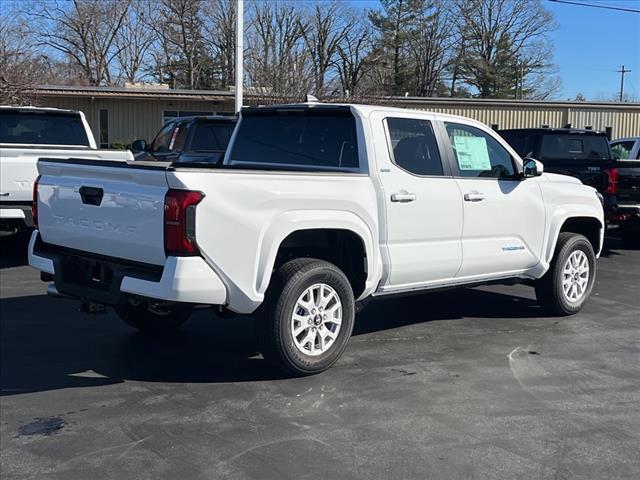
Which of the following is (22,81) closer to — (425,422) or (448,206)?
(448,206)

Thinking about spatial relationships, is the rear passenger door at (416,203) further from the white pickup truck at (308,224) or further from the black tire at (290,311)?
the black tire at (290,311)

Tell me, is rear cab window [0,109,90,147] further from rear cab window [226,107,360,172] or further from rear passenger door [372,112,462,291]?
rear passenger door [372,112,462,291]

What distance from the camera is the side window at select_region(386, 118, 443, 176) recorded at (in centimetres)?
594

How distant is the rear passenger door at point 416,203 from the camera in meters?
5.76

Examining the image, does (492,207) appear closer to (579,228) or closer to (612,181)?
(579,228)

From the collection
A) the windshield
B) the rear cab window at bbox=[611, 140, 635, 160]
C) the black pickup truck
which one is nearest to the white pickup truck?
the black pickup truck

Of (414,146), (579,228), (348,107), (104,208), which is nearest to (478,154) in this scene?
(414,146)

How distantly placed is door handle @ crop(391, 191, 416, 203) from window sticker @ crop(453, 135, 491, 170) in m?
0.84

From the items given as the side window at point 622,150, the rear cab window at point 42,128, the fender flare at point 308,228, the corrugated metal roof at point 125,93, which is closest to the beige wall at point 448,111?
the corrugated metal roof at point 125,93

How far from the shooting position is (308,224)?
5.14 meters

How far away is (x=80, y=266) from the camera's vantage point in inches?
207

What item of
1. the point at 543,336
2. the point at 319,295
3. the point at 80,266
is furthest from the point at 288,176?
the point at 543,336

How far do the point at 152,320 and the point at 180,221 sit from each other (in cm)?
225

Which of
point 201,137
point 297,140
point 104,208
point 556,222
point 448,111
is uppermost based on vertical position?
point 448,111
